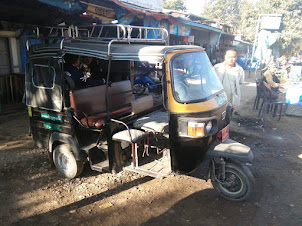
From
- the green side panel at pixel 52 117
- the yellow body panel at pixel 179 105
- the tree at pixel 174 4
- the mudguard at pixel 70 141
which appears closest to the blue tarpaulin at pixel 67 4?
the green side panel at pixel 52 117

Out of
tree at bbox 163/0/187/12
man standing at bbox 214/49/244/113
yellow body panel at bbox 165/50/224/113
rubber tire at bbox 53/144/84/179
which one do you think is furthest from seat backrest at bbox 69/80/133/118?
tree at bbox 163/0/187/12

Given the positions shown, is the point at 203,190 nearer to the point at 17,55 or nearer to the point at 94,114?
the point at 94,114

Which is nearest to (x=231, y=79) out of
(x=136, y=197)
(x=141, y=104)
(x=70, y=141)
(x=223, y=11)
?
(x=141, y=104)

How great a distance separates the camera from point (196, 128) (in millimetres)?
3170

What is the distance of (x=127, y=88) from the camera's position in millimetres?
5035

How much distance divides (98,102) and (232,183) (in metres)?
2.69

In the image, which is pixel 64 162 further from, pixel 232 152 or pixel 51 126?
pixel 232 152

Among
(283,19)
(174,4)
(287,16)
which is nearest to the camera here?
(287,16)

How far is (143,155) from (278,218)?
2.08m

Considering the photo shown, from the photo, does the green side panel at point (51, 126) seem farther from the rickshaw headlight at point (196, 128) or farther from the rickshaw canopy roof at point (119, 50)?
the rickshaw headlight at point (196, 128)

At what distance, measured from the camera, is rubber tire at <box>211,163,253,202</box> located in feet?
10.9

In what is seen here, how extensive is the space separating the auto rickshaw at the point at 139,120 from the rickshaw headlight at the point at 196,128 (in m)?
0.01

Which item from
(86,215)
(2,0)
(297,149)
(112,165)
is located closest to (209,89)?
(112,165)

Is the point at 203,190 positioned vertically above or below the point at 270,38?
below
